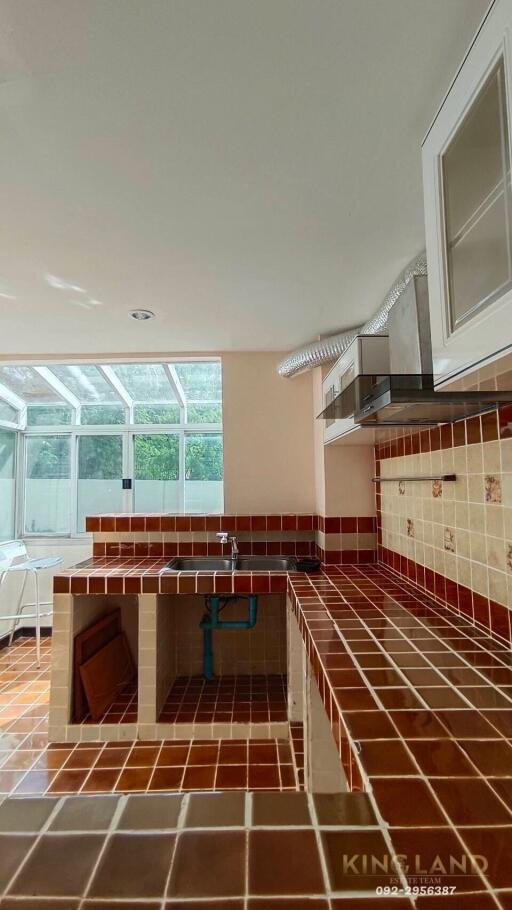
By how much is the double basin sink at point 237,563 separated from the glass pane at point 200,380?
1425 mm

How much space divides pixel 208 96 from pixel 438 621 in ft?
5.42

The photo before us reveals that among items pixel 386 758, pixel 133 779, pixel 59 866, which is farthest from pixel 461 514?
pixel 133 779

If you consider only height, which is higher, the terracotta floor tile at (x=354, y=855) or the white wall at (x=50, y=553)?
the terracotta floor tile at (x=354, y=855)

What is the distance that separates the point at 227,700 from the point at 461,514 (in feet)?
5.67

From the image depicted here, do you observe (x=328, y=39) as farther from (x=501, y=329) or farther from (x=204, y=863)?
(x=204, y=863)

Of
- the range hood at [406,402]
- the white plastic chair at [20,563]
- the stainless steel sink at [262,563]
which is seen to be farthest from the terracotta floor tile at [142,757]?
the range hood at [406,402]

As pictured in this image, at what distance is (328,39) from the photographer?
854 millimetres

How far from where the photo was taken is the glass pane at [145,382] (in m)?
3.48

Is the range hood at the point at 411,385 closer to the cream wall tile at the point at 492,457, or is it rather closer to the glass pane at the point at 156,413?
the cream wall tile at the point at 492,457

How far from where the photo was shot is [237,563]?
2.69 metres

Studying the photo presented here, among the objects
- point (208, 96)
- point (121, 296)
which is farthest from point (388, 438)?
point (208, 96)

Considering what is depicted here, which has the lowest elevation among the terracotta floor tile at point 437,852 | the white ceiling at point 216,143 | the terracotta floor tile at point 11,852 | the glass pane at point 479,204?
the terracotta floor tile at point 437,852

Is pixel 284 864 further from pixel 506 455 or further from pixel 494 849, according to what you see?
pixel 506 455

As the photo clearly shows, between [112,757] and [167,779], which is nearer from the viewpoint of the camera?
[167,779]
